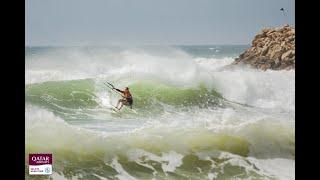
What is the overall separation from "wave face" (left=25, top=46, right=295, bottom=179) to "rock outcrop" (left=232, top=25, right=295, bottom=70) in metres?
0.08

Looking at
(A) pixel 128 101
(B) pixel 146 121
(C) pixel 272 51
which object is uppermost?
(C) pixel 272 51

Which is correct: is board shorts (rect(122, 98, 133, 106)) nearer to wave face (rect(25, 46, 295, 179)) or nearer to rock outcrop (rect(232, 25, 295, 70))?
wave face (rect(25, 46, 295, 179))

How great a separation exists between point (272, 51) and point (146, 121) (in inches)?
38.7

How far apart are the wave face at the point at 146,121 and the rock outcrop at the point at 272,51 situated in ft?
0.27

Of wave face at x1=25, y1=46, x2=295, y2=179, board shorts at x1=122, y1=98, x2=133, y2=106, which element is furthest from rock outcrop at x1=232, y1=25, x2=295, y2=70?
board shorts at x1=122, y1=98, x2=133, y2=106

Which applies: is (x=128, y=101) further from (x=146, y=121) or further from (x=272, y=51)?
(x=272, y=51)

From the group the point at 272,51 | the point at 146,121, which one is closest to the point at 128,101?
the point at 146,121

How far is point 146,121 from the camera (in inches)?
164

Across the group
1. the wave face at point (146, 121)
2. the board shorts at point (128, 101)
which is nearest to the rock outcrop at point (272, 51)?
the wave face at point (146, 121)

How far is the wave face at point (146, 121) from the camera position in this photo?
163 inches

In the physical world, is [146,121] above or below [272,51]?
below

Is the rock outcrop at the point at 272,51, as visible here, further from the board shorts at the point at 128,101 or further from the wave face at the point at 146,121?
the board shorts at the point at 128,101

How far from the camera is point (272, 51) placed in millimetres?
4254
